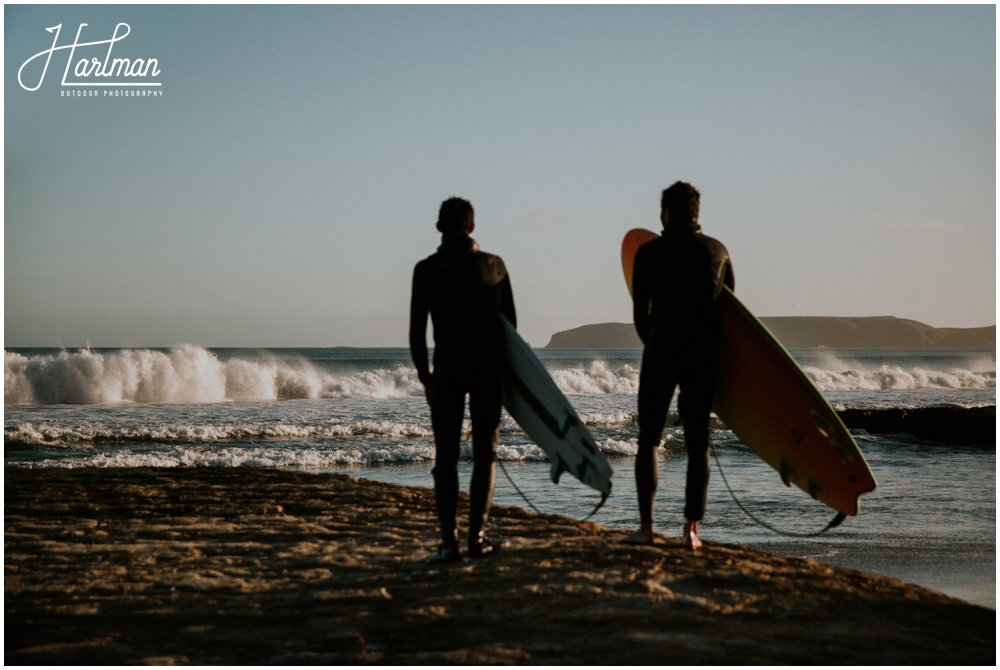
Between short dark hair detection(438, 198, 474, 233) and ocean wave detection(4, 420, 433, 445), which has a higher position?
short dark hair detection(438, 198, 474, 233)

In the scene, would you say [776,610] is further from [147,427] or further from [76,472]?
[147,427]

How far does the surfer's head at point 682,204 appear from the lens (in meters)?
3.78

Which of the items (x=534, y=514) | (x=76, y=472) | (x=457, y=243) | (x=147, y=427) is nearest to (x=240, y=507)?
(x=534, y=514)

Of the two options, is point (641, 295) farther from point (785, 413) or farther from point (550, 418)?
point (785, 413)

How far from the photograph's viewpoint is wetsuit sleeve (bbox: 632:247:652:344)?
3824mm

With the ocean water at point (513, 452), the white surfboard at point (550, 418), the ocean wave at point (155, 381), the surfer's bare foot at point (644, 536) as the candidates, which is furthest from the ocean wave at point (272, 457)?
the ocean wave at point (155, 381)

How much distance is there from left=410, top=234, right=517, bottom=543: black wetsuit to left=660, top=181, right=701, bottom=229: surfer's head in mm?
785

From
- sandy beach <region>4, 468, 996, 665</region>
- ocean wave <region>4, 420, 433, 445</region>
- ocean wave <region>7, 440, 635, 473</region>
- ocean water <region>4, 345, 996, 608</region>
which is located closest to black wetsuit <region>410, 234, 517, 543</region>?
ocean water <region>4, 345, 996, 608</region>

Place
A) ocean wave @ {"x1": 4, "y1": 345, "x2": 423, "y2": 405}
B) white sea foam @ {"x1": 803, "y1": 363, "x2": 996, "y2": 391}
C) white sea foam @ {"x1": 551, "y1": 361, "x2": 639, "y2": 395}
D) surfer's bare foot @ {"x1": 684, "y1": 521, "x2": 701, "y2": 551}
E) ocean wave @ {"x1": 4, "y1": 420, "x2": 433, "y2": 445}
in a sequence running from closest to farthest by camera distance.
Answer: surfer's bare foot @ {"x1": 684, "y1": 521, "x2": 701, "y2": 551} < ocean wave @ {"x1": 4, "y1": 420, "x2": 433, "y2": 445} < ocean wave @ {"x1": 4, "y1": 345, "x2": 423, "y2": 405} < white sea foam @ {"x1": 551, "y1": 361, "x2": 639, "y2": 395} < white sea foam @ {"x1": 803, "y1": 363, "x2": 996, "y2": 391}

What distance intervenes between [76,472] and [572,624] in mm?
5742

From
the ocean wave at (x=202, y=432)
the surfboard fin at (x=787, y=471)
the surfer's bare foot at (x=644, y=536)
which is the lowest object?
the ocean wave at (x=202, y=432)

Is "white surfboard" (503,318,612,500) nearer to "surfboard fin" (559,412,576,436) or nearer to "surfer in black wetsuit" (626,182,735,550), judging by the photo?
"surfboard fin" (559,412,576,436)

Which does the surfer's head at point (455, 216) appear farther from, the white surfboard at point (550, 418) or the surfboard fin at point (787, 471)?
the surfboard fin at point (787, 471)

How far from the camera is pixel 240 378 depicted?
1012 inches
